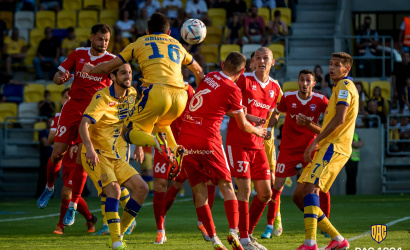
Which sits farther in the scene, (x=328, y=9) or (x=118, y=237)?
(x=328, y=9)

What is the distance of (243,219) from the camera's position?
859cm

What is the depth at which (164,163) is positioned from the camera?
10016mm

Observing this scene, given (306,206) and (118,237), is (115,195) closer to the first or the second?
(118,237)

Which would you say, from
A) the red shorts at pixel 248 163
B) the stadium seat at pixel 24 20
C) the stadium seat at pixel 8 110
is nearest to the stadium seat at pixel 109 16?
the stadium seat at pixel 24 20

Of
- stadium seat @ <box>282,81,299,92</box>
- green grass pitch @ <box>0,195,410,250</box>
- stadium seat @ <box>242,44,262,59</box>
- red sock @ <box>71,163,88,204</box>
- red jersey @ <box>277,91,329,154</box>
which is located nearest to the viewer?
green grass pitch @ <box>0,195,410,250</box>

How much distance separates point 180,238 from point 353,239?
2.34 meters

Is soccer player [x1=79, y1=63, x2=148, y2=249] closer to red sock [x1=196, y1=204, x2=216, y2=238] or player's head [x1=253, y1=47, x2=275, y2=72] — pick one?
red sock [x1=196, y1=204, x2=216, y2=238]

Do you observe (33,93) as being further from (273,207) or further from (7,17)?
(273,207)

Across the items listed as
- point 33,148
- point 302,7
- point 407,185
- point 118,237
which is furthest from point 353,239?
point 302,7

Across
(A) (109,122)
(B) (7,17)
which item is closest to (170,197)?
(A) (109,122)

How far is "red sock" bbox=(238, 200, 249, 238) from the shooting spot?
333 inches

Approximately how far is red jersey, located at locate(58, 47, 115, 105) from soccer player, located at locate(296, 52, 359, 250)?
3593 mm

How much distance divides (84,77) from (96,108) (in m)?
1.87

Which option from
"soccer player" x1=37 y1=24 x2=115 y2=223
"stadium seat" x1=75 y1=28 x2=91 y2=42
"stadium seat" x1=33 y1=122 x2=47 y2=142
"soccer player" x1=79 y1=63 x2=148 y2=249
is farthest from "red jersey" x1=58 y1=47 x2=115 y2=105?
"stadium seat" x1=75 y1=28 x2=91 y2=42
